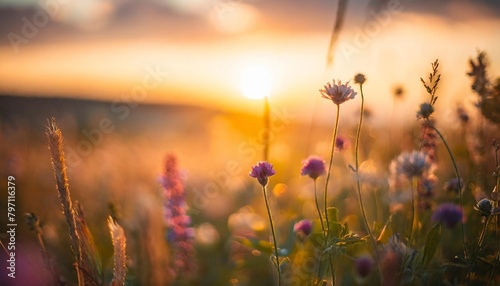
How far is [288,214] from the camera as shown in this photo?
267cm

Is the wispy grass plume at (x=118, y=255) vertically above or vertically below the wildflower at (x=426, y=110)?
below

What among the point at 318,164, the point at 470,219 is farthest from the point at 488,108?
the point at 318,164

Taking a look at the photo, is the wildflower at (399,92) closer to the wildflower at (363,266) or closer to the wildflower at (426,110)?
the wildflower at (426,110)

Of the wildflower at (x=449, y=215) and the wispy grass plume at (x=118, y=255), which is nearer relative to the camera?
the wispy grass plume at (x=118, y=255)

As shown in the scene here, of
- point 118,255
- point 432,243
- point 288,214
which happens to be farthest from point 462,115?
point 118,255

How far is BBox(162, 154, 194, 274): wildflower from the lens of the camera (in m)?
2.42

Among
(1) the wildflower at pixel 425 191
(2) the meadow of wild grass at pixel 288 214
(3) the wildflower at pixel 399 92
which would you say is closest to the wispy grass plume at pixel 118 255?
(2) the meadow of wild grass at pixel 288 214

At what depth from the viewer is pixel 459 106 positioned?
9.48 ft

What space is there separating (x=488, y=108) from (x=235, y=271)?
4.33ft

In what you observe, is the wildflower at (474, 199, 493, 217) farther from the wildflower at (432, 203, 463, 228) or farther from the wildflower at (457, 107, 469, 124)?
the wildflower at (457, 107, 469, 124)

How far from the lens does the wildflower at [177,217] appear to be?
2.42 m

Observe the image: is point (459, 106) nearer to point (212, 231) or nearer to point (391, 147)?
point (391, 147)

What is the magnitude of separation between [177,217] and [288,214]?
590mm

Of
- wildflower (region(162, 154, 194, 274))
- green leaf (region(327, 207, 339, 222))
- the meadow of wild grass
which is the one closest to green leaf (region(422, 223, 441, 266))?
the meadow of wild grass
